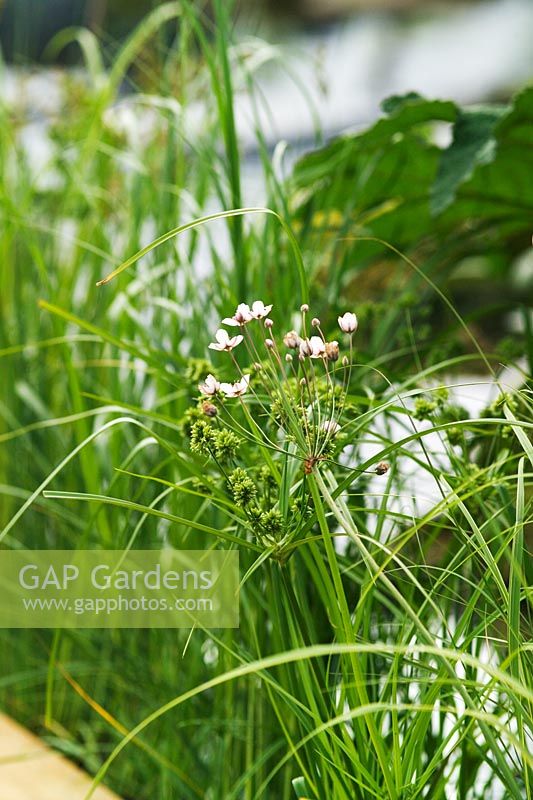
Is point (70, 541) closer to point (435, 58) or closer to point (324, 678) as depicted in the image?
point (324, 678)

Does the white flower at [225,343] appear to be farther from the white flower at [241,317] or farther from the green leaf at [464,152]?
the green leaf at [464,152]

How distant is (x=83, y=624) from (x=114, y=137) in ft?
2.89

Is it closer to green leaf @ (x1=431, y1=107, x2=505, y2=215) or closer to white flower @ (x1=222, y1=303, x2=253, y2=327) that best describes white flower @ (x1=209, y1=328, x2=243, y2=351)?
white flower @ (x1=222, y1=303, x2=253, y2=327)

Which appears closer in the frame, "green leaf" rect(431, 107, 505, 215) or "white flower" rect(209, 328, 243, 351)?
"white flower" rect(209, 328, 243, 351)

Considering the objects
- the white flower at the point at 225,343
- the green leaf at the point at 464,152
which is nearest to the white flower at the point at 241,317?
the white flower at the point at 225,343

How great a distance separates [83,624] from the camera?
995 mm

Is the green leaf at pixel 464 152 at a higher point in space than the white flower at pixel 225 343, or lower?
higher

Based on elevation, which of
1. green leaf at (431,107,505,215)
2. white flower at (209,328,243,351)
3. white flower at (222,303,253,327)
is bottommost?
white flower at (209,328,243,351)

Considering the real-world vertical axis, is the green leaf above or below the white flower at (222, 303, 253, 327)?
above

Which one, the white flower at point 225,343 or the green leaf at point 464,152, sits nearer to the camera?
the white flower at point 225,343

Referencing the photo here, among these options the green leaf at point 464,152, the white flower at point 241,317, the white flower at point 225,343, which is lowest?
the white flower at point 225,343

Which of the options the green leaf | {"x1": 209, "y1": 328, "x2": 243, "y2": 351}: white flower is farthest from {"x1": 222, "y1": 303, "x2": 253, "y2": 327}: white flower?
the green leaf

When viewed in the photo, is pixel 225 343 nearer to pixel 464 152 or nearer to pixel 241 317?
pixel 241 317

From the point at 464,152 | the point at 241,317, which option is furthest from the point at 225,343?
the point at 464,152
